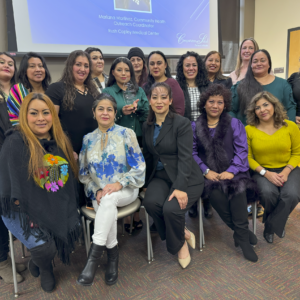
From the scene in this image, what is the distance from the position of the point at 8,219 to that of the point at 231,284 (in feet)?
5.07

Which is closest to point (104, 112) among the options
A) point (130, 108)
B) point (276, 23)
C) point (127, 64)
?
point (130, 108)

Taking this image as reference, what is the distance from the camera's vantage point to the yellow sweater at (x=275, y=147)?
2.15 m

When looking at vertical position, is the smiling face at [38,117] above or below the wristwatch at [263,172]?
above

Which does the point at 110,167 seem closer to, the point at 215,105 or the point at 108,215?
the point at 108,215

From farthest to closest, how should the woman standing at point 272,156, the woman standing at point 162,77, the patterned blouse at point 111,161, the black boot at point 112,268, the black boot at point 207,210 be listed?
the black boot at point 207,210, the woman standing at point 162,77, the woman standing at point 272,156, the patterned blouse at point 111,161, the black boot at point 112,268

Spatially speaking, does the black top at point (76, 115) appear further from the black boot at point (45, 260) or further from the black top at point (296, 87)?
the black top at point (296, 87)

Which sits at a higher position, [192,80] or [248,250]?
[192,80]

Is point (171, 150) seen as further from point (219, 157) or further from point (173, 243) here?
point (173, 243)

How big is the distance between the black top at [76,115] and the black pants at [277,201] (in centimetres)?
156

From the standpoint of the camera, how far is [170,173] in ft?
6.40

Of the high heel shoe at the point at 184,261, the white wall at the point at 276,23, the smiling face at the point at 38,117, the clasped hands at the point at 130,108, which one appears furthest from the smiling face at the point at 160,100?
the white wall at the point at 276,23

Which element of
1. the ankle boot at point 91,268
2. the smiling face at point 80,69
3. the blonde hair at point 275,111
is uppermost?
the smiling face at point 80,69

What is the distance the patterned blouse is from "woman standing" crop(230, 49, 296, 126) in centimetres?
134

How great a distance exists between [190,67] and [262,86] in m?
0.79
